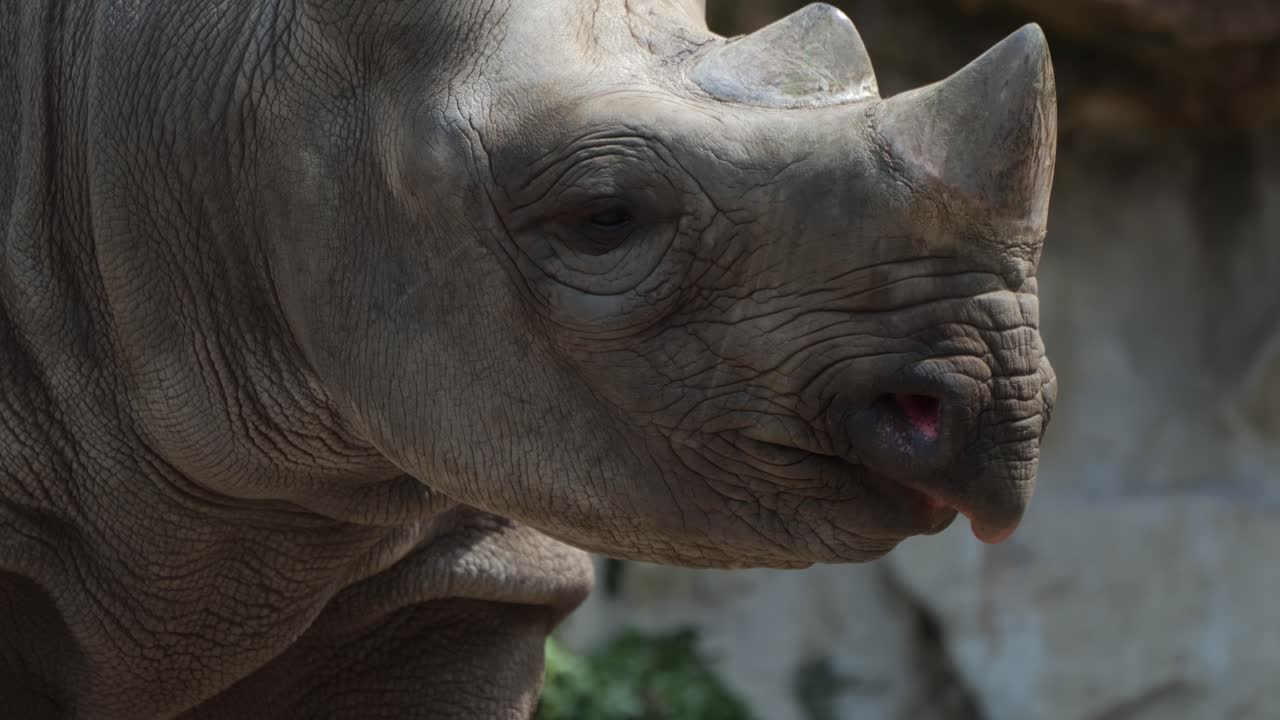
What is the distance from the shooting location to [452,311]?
212cm

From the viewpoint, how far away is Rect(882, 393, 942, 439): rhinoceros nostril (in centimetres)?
181

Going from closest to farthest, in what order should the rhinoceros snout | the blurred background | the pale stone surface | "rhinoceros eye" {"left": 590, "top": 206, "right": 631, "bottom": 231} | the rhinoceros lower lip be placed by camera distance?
the rhinoceros snout → the rhinoceros lower lip → "rhinoceros eye" {"left": 590, "top": 206, "right": 631, "bottom": 231} → the blurred background → the pale stone surface

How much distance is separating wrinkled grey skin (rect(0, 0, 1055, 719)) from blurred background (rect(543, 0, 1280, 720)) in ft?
13.0

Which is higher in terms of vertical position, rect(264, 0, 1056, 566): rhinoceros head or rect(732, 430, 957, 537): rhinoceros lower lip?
rect(264, 0, 1056, 566): rhinoceros head

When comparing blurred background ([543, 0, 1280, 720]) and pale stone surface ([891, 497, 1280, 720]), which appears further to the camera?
pale stone surface ([891, 497, 1280, 720])

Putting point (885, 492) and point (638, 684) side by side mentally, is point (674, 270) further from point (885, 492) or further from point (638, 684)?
point (638, 684)

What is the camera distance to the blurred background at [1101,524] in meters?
6.64

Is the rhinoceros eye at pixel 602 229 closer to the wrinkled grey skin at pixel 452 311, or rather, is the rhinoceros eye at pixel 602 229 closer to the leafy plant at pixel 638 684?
the wrinkled grey skin at pixel 452 311

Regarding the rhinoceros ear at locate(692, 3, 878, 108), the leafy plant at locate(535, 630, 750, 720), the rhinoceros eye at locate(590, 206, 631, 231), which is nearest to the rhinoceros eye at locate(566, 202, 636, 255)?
the rhinoceros eye at locate(590, 206, 631, 231)

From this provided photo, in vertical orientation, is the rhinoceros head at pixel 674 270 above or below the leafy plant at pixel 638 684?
above

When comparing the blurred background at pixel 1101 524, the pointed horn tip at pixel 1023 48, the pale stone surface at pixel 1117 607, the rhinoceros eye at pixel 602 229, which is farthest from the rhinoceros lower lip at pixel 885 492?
the pale stone surface at pixel 1117 607

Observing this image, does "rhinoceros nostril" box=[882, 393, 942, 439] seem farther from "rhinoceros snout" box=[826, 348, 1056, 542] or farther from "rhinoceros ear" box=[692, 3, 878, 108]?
"rhinoceros ear" box=[692, 3, 878, 108]

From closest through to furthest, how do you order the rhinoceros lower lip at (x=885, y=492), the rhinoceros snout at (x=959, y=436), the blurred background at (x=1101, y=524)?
the rhinoceros snout at (x=959, y=436)
the rhinoceros lower lip at (x=885, y=492)
the blurred background at (x=1101, y=524)

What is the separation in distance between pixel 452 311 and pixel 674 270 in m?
0.30
